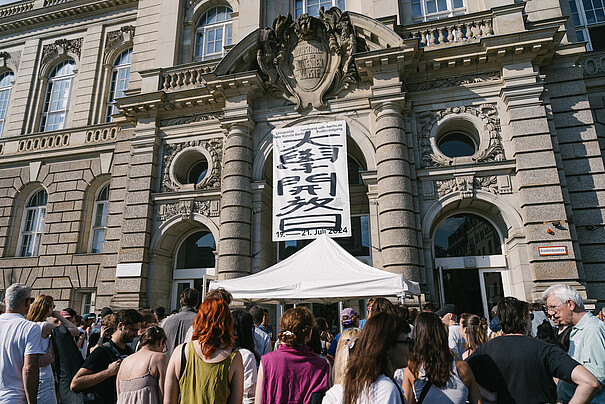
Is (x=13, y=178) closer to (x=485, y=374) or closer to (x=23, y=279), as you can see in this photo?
(x=23, y=279)

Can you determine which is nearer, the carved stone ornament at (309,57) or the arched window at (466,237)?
the arched window at (466,237)

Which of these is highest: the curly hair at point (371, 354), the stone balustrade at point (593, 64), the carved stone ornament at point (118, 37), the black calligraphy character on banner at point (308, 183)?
the carved stone ornament at point (118, 37)

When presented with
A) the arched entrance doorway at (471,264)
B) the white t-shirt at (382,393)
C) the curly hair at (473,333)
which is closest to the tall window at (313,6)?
the arched entrance doorway at (471,264)

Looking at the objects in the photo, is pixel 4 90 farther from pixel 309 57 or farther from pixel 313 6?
pixel 309 57

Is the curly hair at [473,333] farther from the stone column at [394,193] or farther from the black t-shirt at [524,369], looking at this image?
the stone column at [394,193]

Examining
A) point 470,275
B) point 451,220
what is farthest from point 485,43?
point 470,275

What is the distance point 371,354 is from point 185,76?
1481 cm

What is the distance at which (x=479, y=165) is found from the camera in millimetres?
11852

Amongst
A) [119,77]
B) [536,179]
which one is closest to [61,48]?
[119,77]

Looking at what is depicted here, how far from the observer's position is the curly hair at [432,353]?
10.4 ft

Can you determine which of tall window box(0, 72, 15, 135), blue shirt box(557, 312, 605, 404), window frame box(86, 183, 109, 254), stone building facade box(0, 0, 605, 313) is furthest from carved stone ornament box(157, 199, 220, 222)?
tall window box(0, 72, 15, 135)

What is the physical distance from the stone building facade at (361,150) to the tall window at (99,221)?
0.06 metres

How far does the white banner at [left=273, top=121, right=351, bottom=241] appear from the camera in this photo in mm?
12055

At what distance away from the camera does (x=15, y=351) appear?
4.22m
